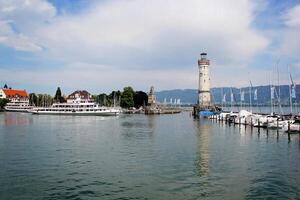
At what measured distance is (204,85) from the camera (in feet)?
500

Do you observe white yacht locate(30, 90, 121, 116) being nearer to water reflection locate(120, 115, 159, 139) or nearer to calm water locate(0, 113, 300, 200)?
water reflection locate(120, 115, 159, 139)

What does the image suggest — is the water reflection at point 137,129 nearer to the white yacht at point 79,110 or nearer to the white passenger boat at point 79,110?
the white passenger boat at point 79,110

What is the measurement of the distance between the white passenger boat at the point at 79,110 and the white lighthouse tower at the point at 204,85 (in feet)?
116

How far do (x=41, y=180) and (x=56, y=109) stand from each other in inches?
5876

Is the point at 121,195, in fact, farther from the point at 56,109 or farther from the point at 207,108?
the point at 56,109

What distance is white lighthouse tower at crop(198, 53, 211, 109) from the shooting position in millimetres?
152875

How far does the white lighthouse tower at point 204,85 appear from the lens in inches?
6019

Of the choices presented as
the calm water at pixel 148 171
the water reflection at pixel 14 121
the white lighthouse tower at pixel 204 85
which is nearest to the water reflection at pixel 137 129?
the calm water at pixel 148 171

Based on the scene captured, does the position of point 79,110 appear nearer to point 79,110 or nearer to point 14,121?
point 79,110

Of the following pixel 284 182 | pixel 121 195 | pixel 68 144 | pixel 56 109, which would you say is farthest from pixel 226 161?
pixel 56 109

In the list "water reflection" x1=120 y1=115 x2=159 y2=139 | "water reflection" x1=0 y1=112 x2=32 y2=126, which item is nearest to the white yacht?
"water reflection" x1=0 y1=112 x2=32 y2=126

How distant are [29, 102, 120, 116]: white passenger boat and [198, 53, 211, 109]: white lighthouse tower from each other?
3523cm

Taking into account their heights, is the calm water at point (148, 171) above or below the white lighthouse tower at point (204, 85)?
below

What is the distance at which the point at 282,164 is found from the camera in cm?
3588
